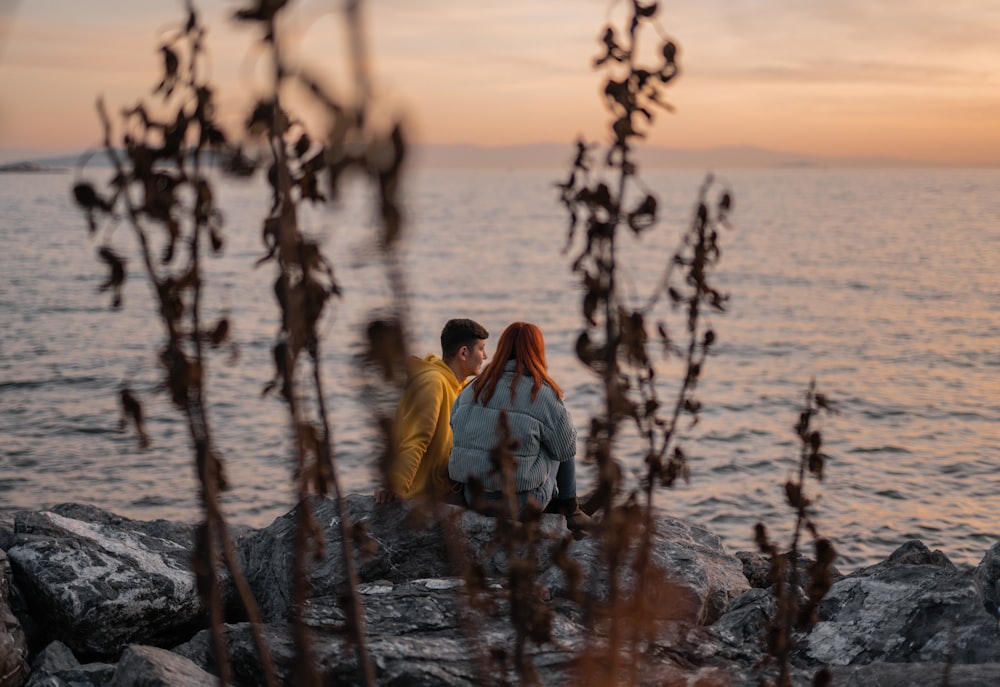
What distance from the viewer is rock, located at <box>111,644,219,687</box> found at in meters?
3.61

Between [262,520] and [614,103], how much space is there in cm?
987

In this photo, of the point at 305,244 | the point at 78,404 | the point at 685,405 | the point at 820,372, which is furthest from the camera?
the point at 820,372

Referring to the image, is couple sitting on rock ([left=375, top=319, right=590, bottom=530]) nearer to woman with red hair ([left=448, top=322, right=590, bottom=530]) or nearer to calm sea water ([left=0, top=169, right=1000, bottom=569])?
woman with red hair ([left=448, top=322, right=590, bottom=530])

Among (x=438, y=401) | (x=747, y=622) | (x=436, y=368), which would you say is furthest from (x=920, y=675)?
(x=436, y=368)

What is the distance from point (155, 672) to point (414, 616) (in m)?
1.22

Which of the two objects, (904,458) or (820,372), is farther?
(820,372)

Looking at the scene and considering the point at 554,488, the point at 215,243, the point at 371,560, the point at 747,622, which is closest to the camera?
the point at 215,243

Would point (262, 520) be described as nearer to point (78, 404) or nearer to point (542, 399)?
point (542, 399)

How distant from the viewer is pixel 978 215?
79.5 metres

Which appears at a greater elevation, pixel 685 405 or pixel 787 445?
pixel 685 405

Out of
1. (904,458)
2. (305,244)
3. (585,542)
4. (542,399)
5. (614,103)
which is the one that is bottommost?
(904,458)

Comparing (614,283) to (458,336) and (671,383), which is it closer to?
(458,336)

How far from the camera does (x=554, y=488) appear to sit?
659 centimetres

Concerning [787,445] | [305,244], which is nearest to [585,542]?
[305,244]
